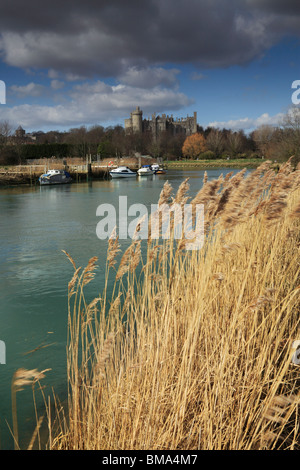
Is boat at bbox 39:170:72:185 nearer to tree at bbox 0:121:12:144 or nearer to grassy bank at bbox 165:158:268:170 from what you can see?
tree at bbox 0:121:12:144

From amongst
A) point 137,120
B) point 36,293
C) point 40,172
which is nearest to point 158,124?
point 137,120

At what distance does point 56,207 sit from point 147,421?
18688 mm

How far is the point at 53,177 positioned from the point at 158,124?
9339cm

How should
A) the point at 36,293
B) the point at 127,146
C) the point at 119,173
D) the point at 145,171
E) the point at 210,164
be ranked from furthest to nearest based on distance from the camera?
the point at 127,146
the point at 210,164
the point at 145,171
the point at 119,173
the point at 36,293

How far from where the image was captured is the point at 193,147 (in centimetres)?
9219

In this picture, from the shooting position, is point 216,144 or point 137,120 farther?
point 137,120

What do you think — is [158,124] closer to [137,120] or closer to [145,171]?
[137,120]

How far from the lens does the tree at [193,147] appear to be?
91250 mm

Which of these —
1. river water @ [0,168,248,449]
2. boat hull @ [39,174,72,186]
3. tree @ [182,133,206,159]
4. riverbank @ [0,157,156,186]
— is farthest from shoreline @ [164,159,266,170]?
river water @ [0,168,248,449]

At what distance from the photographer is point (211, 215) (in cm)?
283

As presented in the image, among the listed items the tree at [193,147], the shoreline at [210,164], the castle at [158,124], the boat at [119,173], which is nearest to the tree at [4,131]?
the boat at [119,173]

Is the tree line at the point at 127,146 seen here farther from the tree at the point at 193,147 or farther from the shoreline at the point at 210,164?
the shoreline at the point at 210,164
